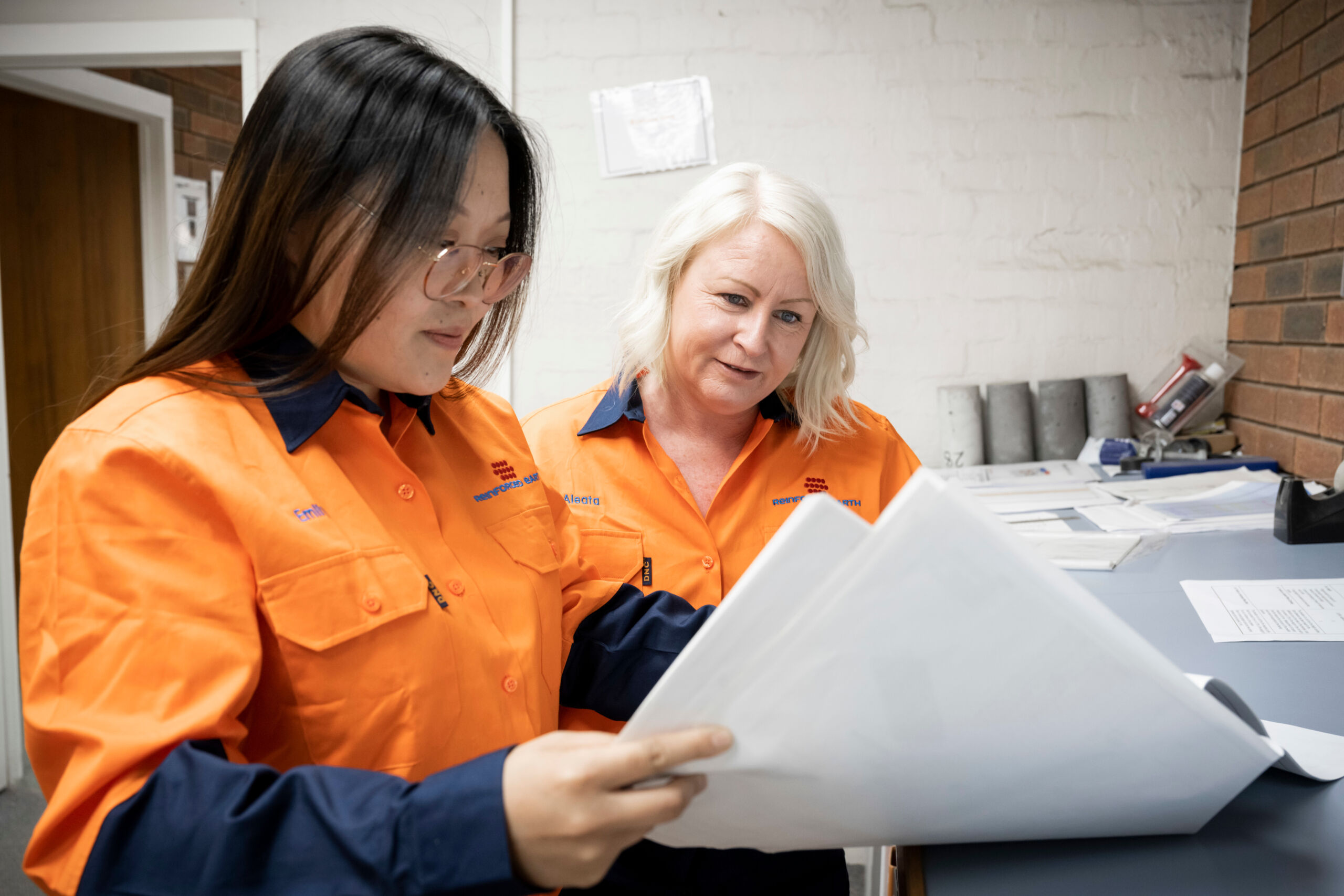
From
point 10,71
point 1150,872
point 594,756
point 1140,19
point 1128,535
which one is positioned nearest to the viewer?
point 594,756

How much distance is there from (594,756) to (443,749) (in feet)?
1.01

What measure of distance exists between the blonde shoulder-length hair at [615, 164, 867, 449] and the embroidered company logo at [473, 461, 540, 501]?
62 centimetres

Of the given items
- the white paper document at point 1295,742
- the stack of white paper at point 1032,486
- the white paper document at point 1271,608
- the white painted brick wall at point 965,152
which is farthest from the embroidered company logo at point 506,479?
the white painted brick wall at point 965,152

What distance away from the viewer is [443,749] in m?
0.81

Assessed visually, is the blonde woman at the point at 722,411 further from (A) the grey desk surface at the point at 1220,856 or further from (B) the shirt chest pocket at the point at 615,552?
(A) the grey desk surface at the point at 1220,856

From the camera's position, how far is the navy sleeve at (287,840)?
586 millimetres

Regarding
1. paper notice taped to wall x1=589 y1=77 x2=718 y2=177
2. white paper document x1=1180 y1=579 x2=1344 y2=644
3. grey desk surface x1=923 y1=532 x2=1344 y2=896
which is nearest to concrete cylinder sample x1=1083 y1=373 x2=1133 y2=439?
white paper document x1=1180 y1=579 x2=1344 y2=644

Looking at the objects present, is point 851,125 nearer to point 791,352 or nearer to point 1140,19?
point 1140,19

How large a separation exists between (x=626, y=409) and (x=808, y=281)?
16.3 inches

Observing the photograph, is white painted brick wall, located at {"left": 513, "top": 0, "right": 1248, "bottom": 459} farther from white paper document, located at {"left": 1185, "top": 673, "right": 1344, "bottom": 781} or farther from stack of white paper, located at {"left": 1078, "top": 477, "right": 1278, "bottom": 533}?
white paper document, located at {"left": 1185, "top": 673, "right": 1344, "bottom": 781}

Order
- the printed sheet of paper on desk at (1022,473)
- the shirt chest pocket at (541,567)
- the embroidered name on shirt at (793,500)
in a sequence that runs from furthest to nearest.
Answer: the printed sheet of paper on desk at (1022,473)
the embroidered name on shirt at (793,500)
the shirt chest pocket at (541,567)

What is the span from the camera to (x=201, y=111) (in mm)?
4066

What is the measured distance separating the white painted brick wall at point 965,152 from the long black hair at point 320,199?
2146mm

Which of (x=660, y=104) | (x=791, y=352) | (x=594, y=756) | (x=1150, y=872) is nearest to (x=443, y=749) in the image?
(x=594, y=756)
